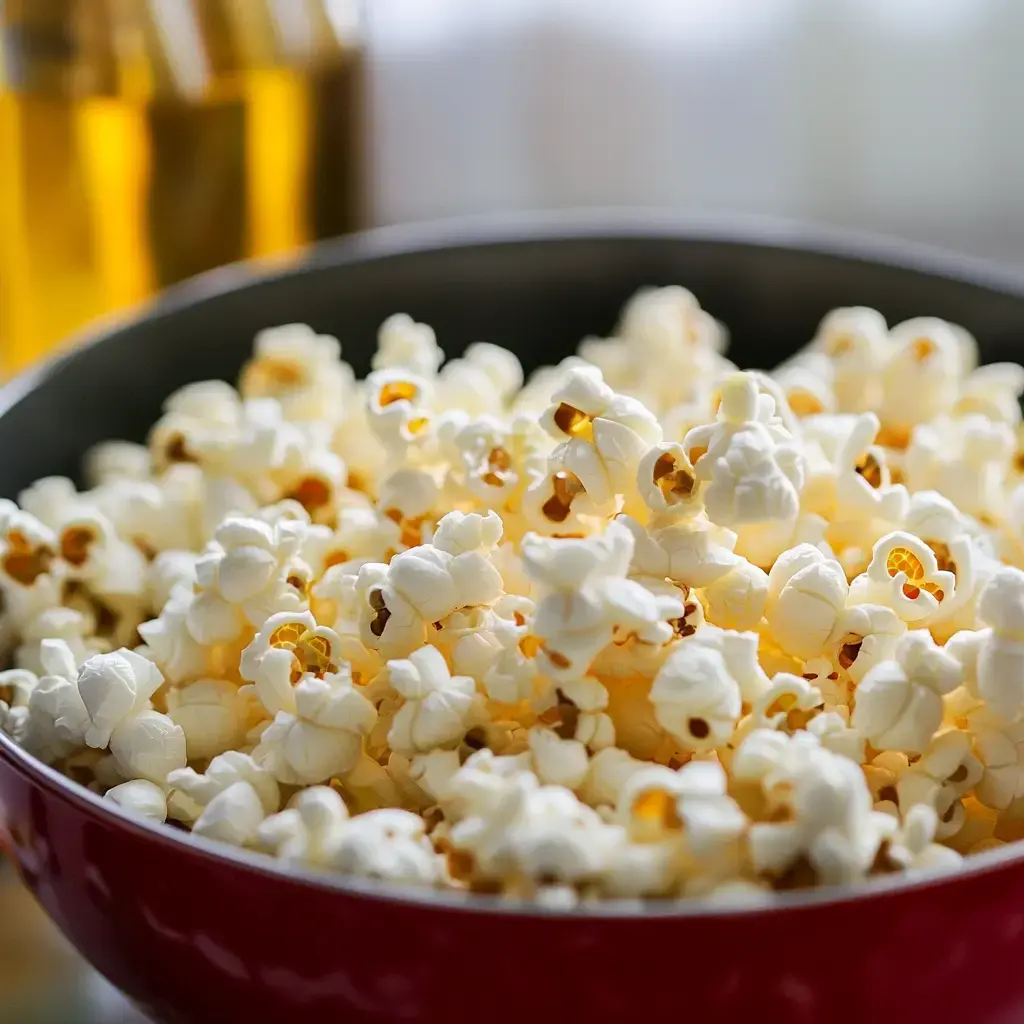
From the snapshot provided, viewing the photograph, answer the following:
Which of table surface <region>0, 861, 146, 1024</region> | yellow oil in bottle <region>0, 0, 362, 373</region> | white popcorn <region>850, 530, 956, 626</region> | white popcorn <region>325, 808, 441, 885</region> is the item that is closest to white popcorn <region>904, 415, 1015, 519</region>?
white popcorn <region>850, 530, 956, 626</region>

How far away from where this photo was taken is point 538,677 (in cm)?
56

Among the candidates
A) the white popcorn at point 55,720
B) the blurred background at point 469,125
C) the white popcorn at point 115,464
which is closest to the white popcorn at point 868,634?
the white popcorn at point 55,720

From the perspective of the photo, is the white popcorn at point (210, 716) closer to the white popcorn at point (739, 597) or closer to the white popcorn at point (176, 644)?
the white popcorn at point (176, 644)

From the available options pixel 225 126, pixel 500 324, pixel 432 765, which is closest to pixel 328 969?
pixel 432 765

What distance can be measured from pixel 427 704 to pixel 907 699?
0.18 m

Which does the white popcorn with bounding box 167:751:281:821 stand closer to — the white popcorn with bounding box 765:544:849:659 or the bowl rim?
the bowl rim

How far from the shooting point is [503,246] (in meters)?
0.92

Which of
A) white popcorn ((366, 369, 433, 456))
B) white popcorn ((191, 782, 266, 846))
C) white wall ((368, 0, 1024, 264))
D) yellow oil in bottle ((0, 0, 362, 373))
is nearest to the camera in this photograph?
white popcorn ((191, 782, 266, 846))

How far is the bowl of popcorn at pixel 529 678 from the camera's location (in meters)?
0.46

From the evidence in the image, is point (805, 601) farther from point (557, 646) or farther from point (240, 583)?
point (240, 583)

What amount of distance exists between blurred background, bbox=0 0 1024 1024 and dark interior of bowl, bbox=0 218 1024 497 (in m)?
0.23

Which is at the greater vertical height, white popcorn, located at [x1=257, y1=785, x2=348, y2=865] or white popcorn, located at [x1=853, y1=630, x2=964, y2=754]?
white popcorn, located at [x1=853, y1=630, x2=964, y2=754]

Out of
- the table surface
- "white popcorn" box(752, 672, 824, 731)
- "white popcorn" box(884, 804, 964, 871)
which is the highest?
"white popcorn" box(752, 672, 824, 731)

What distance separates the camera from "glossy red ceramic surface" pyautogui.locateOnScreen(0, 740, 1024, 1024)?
442 mm
